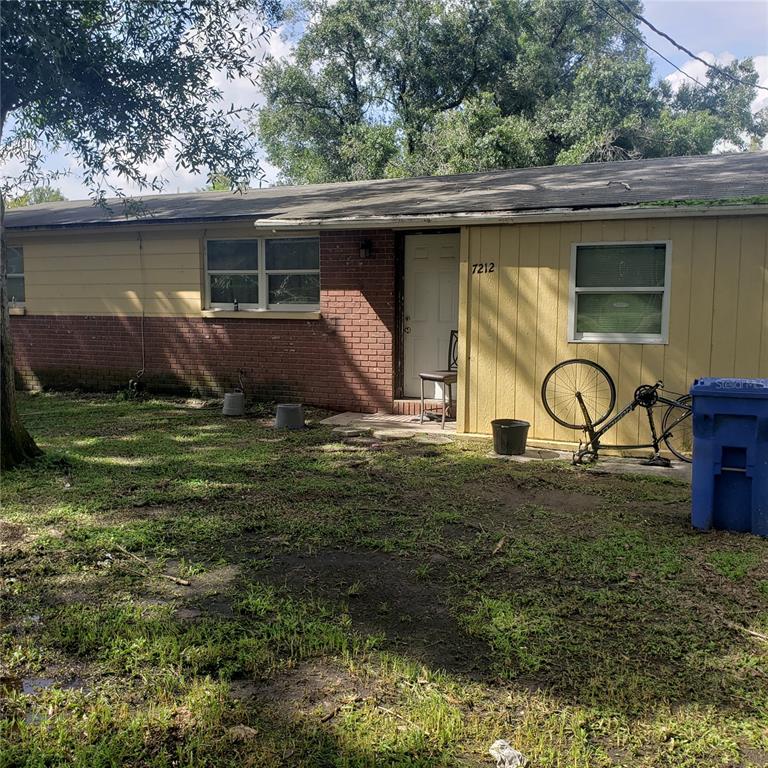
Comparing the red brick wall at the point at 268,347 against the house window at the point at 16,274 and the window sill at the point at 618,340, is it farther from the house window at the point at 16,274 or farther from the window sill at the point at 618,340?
the window sill at the point at 618,340

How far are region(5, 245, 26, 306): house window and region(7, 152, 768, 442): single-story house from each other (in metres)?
0.05

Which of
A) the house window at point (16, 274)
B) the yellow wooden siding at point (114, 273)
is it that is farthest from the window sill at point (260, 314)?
the house window at point (16, 274)

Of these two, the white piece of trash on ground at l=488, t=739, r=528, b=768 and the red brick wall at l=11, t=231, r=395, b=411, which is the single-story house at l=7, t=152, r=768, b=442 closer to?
the red brick wall at l=11, t=231, r=395, b=411

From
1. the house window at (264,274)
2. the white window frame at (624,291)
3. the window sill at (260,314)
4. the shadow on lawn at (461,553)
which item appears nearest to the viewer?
the shadow on lawn at (461,553)

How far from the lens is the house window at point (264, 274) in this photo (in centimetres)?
1077

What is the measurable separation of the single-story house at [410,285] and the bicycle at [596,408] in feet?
0.46

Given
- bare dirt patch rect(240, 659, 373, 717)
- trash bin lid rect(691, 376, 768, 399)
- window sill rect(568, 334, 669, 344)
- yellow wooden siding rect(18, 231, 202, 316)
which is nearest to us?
bare dirt patch rect(240, 659, 373, 717)

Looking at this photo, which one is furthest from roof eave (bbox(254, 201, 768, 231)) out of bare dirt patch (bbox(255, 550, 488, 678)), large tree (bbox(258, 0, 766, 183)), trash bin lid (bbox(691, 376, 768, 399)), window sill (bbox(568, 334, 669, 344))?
large tree (bbox(258, 0, 766, 183))

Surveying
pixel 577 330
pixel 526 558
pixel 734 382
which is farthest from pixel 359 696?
pixel 577 330

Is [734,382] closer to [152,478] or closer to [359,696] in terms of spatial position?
[359,696]

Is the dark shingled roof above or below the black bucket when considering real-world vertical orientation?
above

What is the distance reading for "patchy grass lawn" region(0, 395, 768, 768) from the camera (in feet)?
8.72

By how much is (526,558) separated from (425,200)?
5.95m

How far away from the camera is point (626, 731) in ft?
8.87
